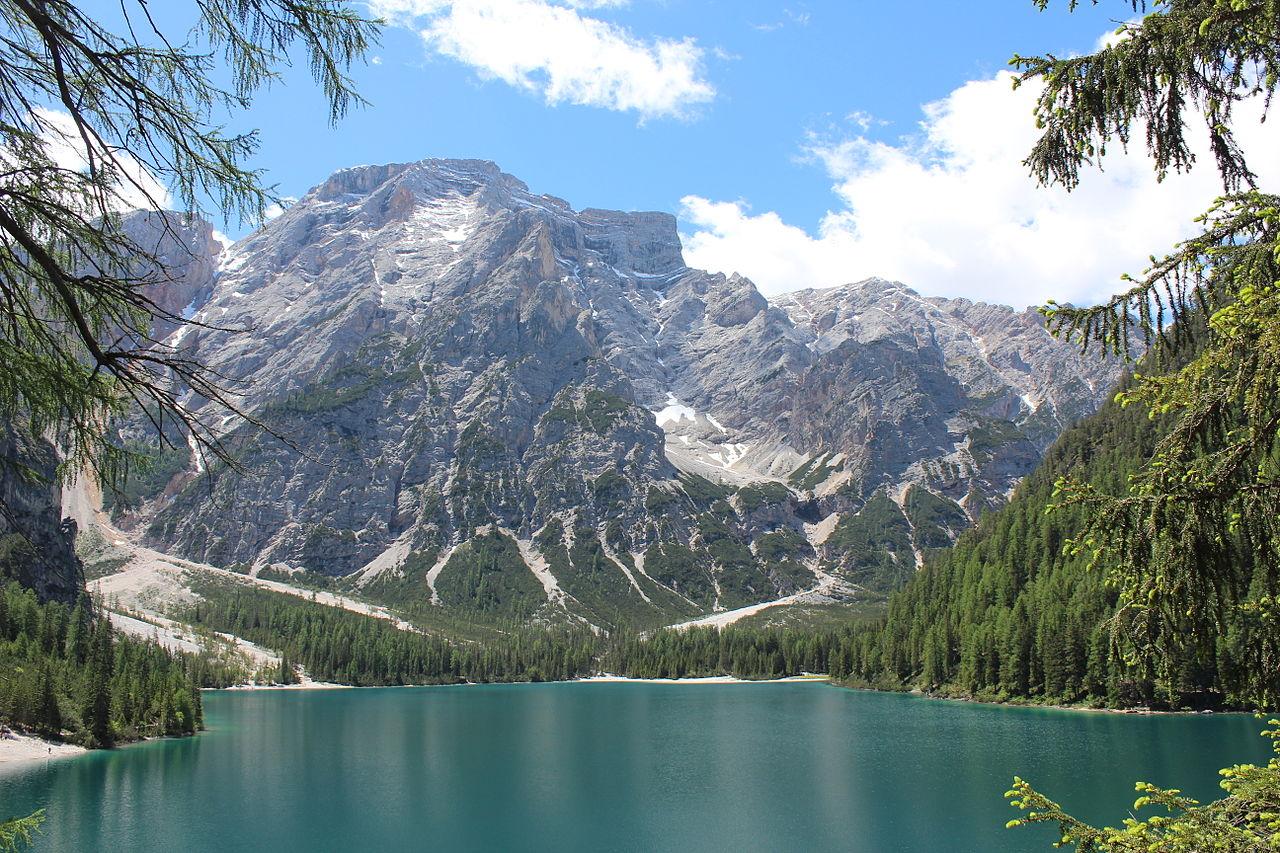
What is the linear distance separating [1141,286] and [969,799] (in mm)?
43291

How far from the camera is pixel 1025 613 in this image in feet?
305

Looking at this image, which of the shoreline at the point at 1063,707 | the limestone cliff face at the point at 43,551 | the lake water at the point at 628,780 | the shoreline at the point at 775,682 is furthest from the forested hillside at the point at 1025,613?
the limestone cliff face at the point at 43,551

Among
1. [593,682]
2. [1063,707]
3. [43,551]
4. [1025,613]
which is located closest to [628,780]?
[1063,707]

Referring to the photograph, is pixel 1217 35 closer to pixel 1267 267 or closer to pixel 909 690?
pixel 1267 267

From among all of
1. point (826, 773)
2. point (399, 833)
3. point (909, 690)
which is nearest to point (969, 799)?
point (826, 773)

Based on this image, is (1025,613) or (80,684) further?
(1025,613)

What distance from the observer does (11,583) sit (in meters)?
109

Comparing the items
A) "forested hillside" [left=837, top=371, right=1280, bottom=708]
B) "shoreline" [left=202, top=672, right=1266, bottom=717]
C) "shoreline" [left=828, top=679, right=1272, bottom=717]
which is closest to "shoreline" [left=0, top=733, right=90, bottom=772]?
"forested hillside" [left=837, top=371, right=1280, bottom=708]

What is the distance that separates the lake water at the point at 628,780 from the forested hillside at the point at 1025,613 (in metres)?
5.75

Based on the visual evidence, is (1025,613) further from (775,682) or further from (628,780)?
(775,682)

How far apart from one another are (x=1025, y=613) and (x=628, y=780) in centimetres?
6003

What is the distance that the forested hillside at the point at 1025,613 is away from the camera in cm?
8325

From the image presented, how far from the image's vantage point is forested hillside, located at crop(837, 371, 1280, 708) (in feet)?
273

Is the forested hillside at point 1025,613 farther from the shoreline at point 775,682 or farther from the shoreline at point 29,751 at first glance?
the shoreline at point 29,751
